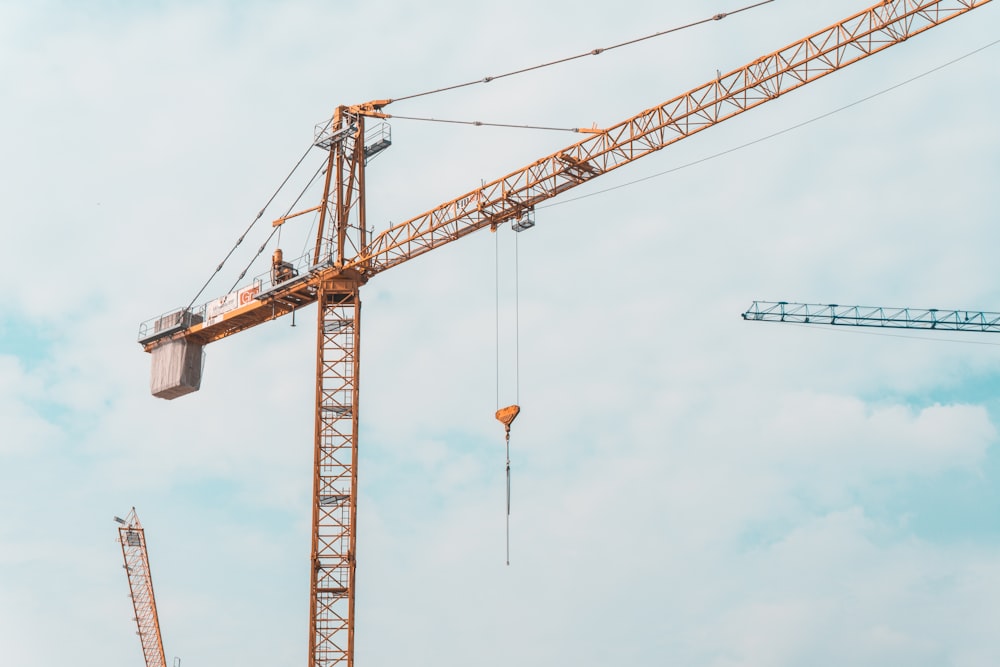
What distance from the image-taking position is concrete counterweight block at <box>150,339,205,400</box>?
87938mm

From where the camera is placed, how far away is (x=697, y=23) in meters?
76.0

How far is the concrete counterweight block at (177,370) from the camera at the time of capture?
8794cm

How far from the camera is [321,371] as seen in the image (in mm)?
81438

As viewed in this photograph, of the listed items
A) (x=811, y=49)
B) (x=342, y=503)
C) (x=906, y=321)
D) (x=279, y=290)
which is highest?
(x=906, y=321)

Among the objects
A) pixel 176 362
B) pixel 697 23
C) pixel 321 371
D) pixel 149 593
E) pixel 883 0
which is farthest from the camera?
pixel 149 593

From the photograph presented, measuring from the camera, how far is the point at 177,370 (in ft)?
289

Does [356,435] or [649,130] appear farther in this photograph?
[356,435]

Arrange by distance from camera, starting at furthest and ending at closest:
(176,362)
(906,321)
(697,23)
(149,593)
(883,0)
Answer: (906,321) < (149,593) < (176,362) < (697,23) < (883,0)

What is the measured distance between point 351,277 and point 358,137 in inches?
355

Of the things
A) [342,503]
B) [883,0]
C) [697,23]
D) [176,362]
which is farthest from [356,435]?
[883,0]

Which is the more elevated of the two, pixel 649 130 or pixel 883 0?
pixel 883 0

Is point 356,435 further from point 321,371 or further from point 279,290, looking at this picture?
point 279,290

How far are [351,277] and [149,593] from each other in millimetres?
53647

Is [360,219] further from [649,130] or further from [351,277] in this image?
[649,130]
